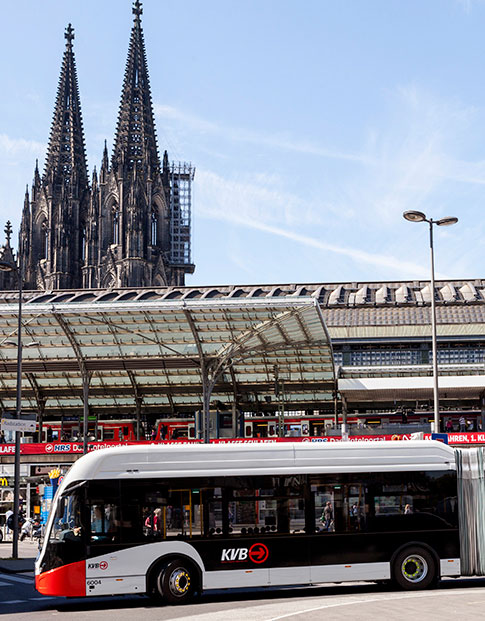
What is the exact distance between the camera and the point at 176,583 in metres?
16.8

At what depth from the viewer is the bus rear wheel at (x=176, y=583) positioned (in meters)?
16.7

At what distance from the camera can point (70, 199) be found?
14212 cm

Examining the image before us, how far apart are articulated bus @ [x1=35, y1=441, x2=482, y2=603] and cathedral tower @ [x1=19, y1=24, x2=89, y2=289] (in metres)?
121

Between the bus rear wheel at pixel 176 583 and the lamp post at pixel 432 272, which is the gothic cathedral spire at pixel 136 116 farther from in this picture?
the bus rear wheel at pixel 176 583

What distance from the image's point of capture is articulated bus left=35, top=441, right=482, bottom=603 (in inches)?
659

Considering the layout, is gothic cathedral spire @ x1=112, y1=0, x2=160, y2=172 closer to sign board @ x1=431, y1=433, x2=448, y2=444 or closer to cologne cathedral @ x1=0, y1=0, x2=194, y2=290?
cologne cathedral @ x1=0, y1=0, x2=194, y2=290

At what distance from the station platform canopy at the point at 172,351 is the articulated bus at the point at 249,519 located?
22.8m

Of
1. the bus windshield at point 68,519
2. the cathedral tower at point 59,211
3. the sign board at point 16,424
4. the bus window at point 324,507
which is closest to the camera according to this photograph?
the bus windshield at point 68,519

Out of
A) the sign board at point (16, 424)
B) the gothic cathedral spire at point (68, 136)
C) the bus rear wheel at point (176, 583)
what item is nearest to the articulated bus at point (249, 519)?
the bus rear wheel at point (176, 583)

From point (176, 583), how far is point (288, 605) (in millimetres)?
2320

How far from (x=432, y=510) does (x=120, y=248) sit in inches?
4632

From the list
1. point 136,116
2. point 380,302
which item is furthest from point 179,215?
point 380,302

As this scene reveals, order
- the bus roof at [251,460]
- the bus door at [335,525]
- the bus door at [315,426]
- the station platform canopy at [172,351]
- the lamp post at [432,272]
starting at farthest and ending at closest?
the bus door at [315,426] → the station platform canopy at [172,351] → the lamp post at [432,272] → the bus door at [335,525] → the bus roof at [251,460]

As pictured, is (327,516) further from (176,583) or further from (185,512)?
(176,583)
